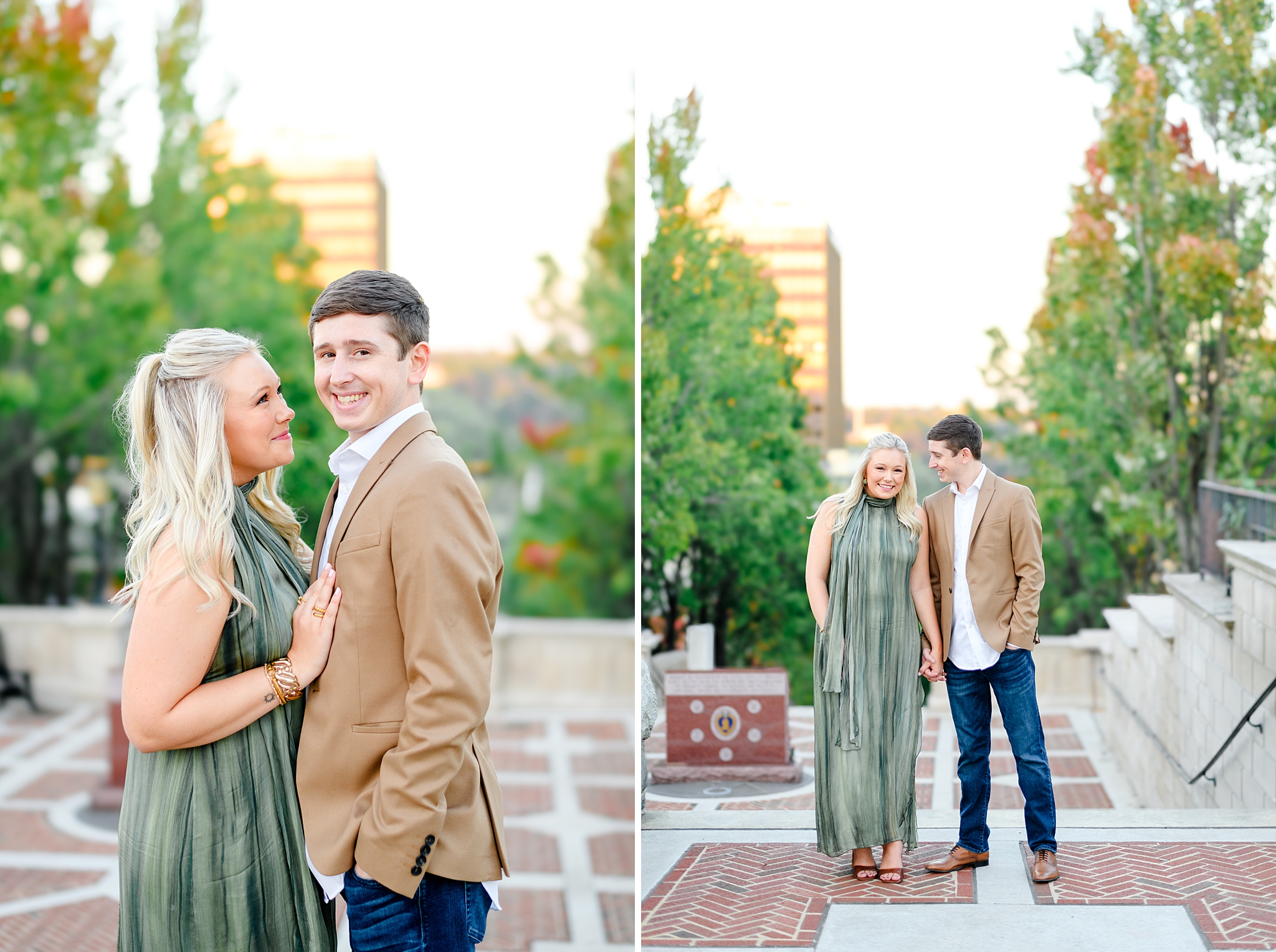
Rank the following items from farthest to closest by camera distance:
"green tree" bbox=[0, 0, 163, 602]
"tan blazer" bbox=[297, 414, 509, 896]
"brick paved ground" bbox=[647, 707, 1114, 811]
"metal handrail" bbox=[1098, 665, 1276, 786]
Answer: "green tree" bbox=[0, 0, 163, 602] < "metal handrail" bbox=[1098, 665, 1276, 786] < "brick paved ground" bbox=[647, 707, 1114, 811] < "tan blazer" bbox=[297, 414, 509, 896]

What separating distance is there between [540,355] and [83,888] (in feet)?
50.3

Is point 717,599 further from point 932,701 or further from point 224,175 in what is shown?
point 224,175

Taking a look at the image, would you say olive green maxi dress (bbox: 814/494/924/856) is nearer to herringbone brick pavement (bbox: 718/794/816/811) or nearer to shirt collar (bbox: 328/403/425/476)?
herringbone brick pavement (bbox: 718/794/816/811)

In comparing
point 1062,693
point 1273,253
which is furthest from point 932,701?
point 1273,253

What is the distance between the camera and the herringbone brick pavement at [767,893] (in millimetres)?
4043

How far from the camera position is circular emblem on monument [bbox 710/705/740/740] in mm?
5465

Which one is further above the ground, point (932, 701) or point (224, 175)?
point (224, 175)

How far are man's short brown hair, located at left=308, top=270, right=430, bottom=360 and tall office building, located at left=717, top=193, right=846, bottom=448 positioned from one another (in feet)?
10.4

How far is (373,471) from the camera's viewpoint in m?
2.43

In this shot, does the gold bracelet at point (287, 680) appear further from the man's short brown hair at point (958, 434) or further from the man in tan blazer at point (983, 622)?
the man's short brown hair at point (958, 434)

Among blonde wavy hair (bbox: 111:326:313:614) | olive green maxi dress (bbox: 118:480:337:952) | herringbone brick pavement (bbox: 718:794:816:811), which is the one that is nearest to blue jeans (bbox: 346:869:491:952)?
olive green maxi dress (bbox: 118:480:337:952)

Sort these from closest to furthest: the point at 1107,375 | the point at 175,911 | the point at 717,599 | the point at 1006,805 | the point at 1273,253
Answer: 1. the point at 175,911
2. the point at 1006,805
3. the point at 1273,253
4. the point at 1107,375
5. the point at 717,599

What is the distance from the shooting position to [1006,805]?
436 cm

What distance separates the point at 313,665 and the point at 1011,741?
9.09 feet
